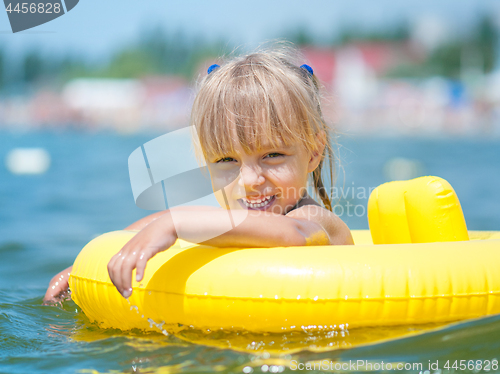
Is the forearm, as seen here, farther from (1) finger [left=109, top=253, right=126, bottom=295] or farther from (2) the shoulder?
(1) finger [left=109, top=253, right=126, bottom=295]

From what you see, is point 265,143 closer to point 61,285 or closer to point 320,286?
point 320,286

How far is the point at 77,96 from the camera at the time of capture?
Answer: 6375cm

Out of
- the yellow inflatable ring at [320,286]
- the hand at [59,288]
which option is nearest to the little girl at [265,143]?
the yellow inflatable ring at [320,286]

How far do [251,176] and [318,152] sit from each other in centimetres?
42

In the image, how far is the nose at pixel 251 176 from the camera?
218 cm

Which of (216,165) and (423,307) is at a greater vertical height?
(216,165)

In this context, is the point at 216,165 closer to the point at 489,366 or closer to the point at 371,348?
the point at 371,348

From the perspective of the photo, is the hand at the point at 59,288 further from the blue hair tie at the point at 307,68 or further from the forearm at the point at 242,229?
the blue hair tie at the point at 307,68

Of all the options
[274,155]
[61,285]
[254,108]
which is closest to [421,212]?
[274,155]

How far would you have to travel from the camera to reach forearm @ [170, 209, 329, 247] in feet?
6.06

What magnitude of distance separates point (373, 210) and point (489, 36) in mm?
60421

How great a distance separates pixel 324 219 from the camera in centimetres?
222

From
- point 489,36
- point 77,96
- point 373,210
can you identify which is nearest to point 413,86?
point 489,36

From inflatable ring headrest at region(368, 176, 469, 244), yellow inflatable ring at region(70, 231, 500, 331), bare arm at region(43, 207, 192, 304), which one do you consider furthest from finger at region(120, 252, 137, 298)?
inflatable ring headrest at region(368, 176, 469, 244)
